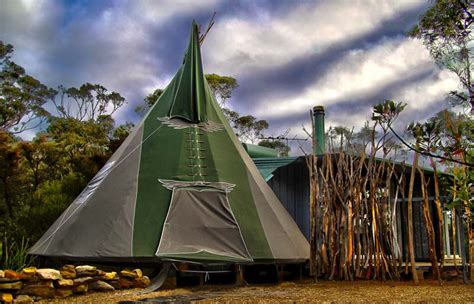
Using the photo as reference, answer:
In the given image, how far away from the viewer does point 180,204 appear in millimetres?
7055

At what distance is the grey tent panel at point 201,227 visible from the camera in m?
6.60

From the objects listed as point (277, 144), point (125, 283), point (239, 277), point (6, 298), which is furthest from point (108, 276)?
point (277, 144)

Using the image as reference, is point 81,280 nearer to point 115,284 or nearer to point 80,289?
point 80,289

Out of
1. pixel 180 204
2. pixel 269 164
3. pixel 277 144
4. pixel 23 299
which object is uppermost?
pixel 277 144

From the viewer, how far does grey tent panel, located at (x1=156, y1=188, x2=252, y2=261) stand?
6.60 m

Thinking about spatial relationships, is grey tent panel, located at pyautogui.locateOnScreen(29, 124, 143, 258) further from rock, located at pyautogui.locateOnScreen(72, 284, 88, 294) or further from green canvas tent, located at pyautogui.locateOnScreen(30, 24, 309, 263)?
rock, located at pyautogui.locateOnScreen(72, 284, 88, 294)

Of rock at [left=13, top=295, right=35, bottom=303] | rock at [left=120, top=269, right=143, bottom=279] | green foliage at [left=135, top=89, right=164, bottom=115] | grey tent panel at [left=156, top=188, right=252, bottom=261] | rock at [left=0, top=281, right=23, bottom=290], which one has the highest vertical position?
green foliage at [left=135, top=89, right=164, bottom=115]

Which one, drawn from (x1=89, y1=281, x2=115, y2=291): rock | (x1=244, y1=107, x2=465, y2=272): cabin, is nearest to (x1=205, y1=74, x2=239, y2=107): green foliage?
(x1=244, y1=107, x2=465, y2=272): cabin

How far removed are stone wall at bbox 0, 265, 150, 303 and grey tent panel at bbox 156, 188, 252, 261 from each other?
78cm

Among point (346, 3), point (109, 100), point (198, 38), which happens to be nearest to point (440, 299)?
point (346, 3)

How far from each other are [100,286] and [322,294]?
275 centimetres

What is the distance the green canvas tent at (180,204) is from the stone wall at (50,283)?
1.25 feet

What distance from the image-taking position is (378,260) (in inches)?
282

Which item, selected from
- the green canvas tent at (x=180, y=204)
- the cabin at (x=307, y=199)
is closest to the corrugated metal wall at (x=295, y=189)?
the cabin at (x=307, y=199)
